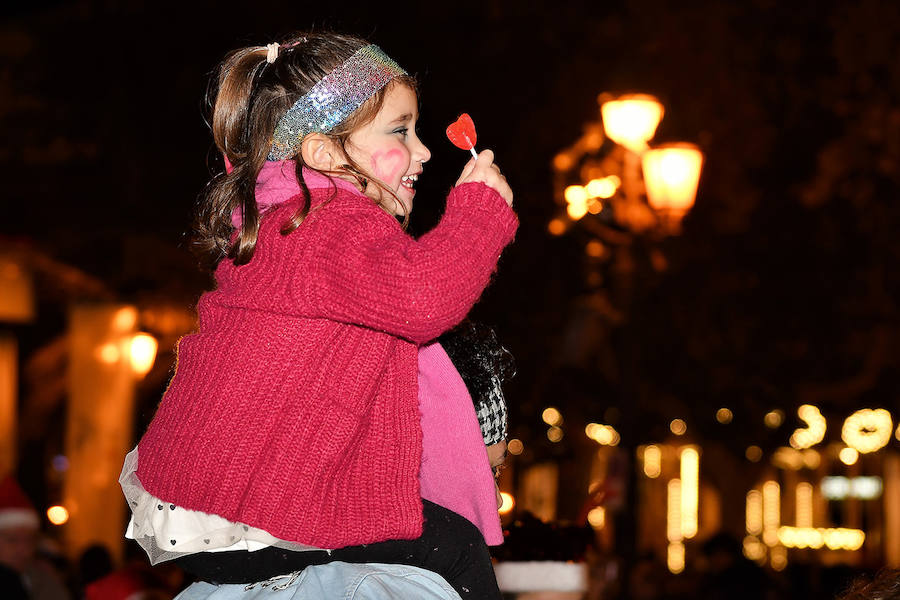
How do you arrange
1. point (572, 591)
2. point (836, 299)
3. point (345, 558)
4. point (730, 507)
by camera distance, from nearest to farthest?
point (345, 558) → point (572, 591) → point (836, 299) → point (730, 507)

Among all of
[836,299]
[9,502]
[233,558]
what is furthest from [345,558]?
[836,299]

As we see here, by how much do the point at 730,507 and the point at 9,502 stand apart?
30046 mm

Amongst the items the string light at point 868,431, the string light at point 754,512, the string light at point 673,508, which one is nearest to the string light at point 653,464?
the string light at point 673,508

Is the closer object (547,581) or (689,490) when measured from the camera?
(547,581)

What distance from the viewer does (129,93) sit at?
14.7 metres

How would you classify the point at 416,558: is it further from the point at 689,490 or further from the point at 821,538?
the point at 689,490

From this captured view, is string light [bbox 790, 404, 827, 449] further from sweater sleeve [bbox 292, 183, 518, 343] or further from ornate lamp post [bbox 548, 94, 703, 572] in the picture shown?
sweater sleeve [bbox 292, 183, 518, 343]

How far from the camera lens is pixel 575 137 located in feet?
54.2

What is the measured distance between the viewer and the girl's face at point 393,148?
289cm

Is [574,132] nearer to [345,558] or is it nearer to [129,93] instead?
[129,93]

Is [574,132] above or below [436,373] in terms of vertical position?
above

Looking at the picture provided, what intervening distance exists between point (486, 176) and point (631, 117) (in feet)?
32.3

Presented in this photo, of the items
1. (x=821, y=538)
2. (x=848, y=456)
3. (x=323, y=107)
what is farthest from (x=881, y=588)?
(x=821, y=538)

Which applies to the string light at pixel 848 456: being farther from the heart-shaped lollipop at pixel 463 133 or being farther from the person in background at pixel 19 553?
the heart-shaped lollipop at pixel 463 133
